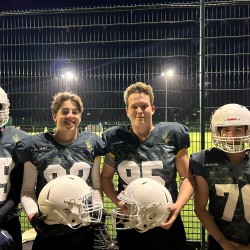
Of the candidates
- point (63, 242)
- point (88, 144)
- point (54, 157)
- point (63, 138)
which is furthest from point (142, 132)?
point (63, 242)

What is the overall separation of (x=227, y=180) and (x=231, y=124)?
0.46 metres

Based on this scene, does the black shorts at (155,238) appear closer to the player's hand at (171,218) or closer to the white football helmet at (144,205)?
the player's hand at (171,218)

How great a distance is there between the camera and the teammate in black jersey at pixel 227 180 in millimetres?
3117

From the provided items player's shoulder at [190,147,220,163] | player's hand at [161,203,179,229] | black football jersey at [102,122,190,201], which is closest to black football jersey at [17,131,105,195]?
black football jersey at [102,122,190,201]

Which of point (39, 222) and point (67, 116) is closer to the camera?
point (39, 222)

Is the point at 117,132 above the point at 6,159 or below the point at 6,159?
above

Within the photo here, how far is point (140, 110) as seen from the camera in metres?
3.42

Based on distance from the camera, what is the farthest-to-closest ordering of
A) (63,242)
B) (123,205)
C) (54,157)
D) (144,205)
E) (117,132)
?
1. (117,132)
2. (54,157)
3. (63,242)
4. (123,205)
5. (144,205)

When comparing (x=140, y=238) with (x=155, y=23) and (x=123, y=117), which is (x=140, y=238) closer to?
(x=123, y=117)

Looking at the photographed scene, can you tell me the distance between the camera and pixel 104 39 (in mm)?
5488

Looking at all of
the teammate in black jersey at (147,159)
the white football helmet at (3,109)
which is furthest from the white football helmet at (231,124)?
the white football helmet at (3,109)

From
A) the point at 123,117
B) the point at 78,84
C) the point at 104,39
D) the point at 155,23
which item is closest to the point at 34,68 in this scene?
the point at 78,84

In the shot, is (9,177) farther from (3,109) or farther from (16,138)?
(3,109)

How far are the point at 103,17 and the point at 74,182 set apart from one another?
3.10 metres
